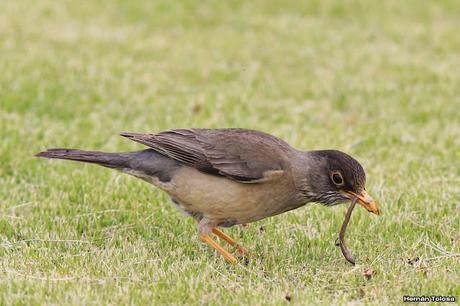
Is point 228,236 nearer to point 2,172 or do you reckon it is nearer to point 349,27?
point 2,172

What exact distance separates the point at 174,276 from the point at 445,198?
3.16 metres

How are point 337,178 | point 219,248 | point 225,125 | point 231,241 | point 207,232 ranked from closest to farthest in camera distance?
1. point 337,178
2. point 219,248
3. point 207,232
4. point 231,241
5. point 225,125

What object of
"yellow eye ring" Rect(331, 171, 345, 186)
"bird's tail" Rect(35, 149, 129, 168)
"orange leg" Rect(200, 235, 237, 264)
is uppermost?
"bird's tail" Rect(35, 149, 129, 168)

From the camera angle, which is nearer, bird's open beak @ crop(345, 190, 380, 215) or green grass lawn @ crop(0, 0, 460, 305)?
green grass lawn @ crop(0, 0, 460, 305)

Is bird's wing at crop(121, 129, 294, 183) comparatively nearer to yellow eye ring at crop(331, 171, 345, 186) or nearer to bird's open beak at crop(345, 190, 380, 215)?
yellow eye ring at crop(331, 171, 345, 186)

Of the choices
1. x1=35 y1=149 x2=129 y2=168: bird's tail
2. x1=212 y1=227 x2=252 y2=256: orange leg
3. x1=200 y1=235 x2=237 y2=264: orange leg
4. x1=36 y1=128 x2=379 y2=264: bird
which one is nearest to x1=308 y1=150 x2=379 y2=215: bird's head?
x1=36 y1=128 x2=379 y2=264: bird

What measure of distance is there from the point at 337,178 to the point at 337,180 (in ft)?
0.07

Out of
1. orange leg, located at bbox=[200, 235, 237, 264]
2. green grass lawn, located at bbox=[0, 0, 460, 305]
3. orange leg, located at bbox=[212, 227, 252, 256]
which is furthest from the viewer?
orange leg, located at bbox=[212, 227, 252, 256]

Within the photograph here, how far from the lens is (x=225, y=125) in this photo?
9.86 metres

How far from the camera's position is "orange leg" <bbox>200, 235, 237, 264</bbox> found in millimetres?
6055

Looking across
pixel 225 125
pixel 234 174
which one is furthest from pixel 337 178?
pixel 225 125

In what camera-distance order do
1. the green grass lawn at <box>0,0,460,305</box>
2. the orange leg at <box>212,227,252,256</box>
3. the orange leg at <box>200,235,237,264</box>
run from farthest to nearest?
the orange leg at <box>212,227,252,256</box> < the orange leg at <box>200,235,237,264</box> < the green grass lawn at <box>0,0,460,305</box>

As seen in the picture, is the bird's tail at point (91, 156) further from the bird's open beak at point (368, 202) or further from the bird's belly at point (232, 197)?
the bird's open beak at point (368, 202)

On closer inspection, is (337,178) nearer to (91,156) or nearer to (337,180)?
(337,180)
